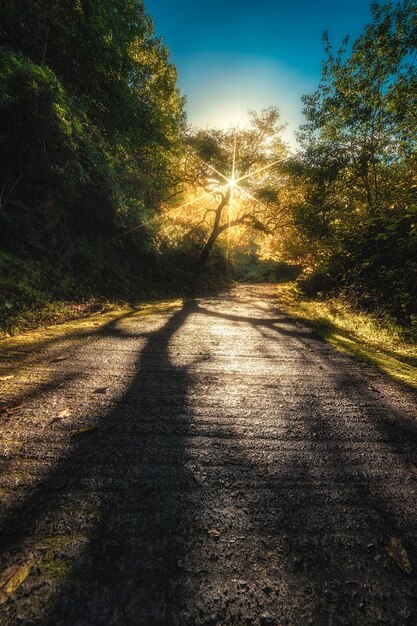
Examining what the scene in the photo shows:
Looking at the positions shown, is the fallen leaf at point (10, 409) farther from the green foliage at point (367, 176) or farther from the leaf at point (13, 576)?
the green foliage at point (367, 176)

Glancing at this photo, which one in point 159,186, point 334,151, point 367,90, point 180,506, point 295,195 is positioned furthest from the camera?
point 295,195

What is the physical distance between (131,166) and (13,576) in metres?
9.62

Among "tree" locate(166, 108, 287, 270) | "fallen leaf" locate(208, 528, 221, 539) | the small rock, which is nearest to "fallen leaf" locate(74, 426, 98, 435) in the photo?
"fallen leaf" locate(208, 528, 221, 539)

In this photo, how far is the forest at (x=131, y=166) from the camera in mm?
5559

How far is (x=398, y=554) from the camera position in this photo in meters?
1.13

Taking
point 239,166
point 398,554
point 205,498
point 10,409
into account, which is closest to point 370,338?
point 398,554

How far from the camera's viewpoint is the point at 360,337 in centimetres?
494

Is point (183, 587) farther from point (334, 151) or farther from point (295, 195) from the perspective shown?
point (295, 195)

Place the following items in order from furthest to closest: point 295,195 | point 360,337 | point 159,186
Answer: point 295,195
point 159,186
point 360,337

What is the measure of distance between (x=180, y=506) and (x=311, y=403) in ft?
4.89

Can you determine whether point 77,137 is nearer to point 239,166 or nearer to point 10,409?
point 10,409

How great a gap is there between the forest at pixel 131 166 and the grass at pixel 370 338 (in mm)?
328

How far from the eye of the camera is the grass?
3334mm


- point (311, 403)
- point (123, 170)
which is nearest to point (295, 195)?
point (123, 170)
